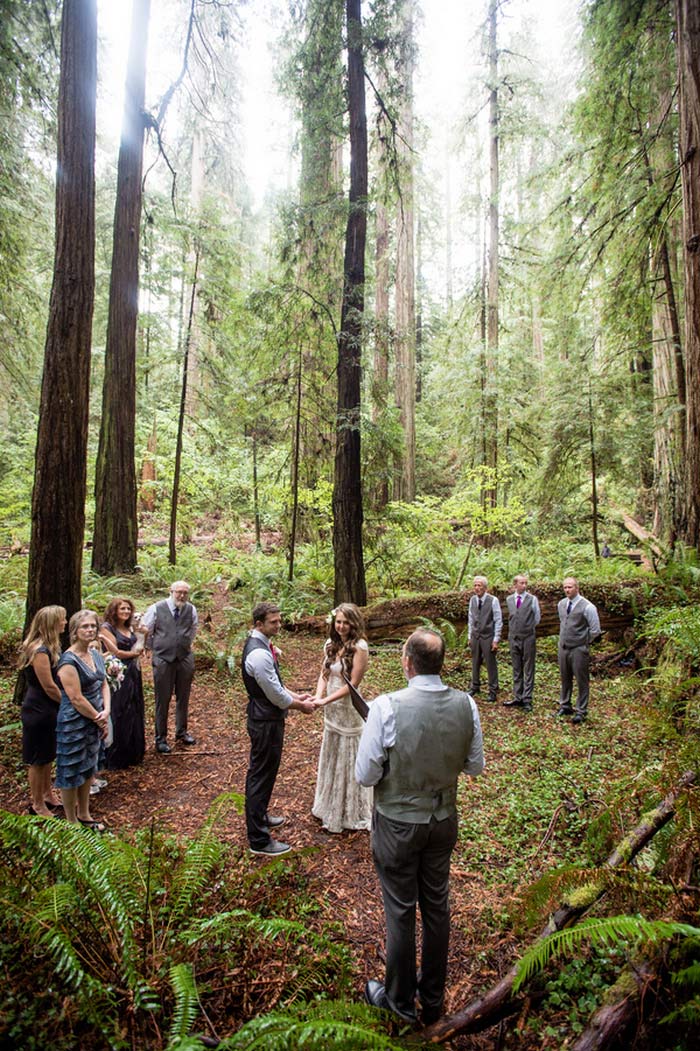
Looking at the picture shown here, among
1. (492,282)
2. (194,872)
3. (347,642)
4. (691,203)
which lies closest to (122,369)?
(347,642)

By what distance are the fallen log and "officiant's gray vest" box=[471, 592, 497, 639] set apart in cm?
426

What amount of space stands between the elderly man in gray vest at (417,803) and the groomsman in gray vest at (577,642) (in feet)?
15.2

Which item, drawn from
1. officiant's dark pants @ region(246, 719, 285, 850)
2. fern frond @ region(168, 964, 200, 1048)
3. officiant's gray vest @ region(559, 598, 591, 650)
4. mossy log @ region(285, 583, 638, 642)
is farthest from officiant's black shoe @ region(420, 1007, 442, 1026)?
mossy log @ region(285, 583, 638, 642)

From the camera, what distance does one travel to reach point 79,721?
12.4ft

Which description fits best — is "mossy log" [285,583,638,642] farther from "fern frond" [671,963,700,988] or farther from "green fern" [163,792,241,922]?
"fern frond" [671,963,700,988]

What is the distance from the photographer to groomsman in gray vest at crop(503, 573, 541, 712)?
275 inches

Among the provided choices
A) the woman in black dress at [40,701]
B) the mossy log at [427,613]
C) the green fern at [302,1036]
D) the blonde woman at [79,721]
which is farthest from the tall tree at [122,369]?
the green fern at [302,1036]

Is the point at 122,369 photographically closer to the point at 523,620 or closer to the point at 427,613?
the point at 427,613

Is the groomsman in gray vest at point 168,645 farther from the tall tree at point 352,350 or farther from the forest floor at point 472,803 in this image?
the tall tree at point 352,350

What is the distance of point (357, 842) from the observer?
4.00m

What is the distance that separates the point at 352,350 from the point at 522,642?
17.6 feet

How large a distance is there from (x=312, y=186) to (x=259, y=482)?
6.80 meters

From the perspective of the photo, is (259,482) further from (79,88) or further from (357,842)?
(357,842)

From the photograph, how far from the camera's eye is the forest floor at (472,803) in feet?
10.2
